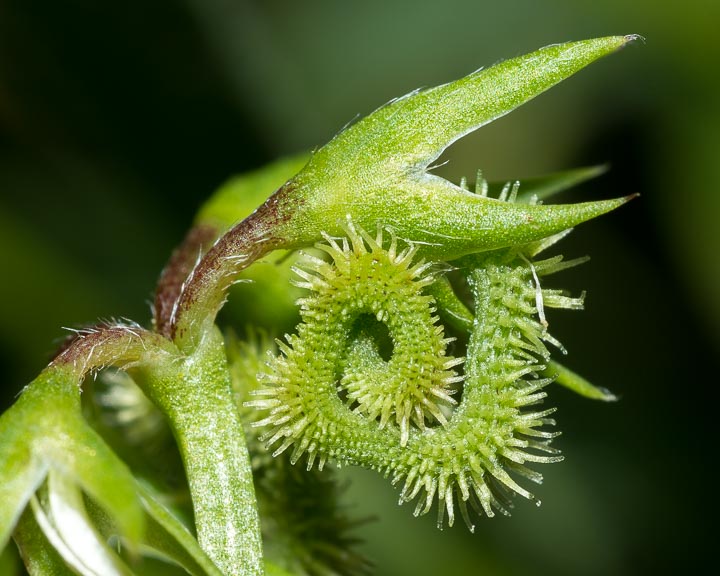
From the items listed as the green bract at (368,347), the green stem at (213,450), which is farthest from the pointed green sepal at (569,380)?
the green stem at (213,450)

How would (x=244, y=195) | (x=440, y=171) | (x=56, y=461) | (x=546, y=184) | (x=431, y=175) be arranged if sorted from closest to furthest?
(x=56, y=461) → (x=431, y=175) → (x=546, y=184) → (x=244, y=195) → (x=440, y=171)

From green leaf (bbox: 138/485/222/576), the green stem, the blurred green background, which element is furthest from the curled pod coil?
the blurred green background

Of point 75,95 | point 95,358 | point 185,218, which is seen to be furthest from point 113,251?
point 95,358

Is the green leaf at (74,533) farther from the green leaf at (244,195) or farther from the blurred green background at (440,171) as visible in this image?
the blurred green background at (440,171)

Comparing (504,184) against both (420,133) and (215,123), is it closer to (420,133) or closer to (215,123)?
(420,133)

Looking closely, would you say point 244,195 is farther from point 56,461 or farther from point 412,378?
point 56,461

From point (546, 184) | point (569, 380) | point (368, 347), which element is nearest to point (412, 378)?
point (368, 347)

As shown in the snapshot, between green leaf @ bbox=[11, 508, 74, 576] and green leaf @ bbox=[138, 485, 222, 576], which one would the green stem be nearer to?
green leaf @ bbox=[138, 485, 222, 576]
